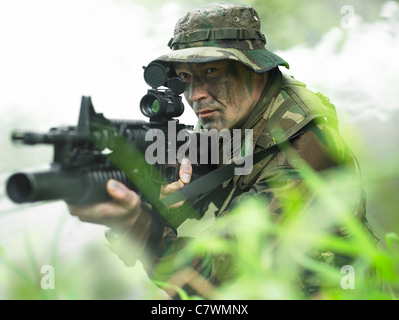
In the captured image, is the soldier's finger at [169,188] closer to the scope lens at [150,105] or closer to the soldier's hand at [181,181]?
the soldier's hand at [181,181]

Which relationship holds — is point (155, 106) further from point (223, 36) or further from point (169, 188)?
point (223, 36)

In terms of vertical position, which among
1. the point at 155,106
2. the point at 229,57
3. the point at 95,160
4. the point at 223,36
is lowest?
the point at 95,160

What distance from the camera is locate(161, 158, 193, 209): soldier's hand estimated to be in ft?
7.77

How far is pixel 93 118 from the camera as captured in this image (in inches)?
69.1

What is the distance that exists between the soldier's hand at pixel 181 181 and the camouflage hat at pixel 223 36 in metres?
0.65

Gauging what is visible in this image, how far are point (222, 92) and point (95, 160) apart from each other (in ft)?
3.99

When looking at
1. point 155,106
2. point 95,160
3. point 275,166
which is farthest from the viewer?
point 275,166

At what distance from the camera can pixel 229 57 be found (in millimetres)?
2500

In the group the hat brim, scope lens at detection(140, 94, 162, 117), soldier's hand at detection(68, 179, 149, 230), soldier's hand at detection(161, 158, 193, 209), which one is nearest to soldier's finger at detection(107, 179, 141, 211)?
soldier's hand at detection(68, 179, 149, 230)

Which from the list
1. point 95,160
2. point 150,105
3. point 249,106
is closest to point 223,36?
point 249,106

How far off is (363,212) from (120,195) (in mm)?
1666

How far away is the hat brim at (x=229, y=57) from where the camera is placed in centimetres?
253

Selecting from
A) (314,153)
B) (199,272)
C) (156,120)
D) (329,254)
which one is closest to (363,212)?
(329,254)
